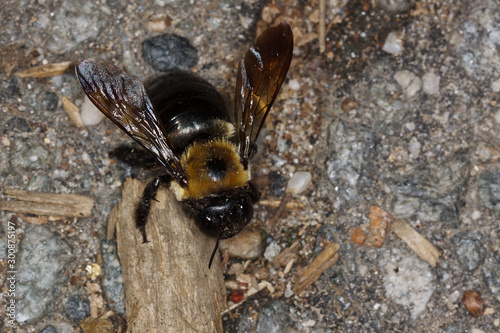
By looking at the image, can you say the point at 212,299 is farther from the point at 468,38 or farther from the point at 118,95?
the point at 468,38

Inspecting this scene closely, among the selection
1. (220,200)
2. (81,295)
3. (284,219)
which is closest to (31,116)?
(81,295)

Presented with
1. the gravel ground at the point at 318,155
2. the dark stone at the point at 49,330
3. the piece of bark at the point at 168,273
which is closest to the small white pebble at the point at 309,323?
the gravel ground at the point at 318,155

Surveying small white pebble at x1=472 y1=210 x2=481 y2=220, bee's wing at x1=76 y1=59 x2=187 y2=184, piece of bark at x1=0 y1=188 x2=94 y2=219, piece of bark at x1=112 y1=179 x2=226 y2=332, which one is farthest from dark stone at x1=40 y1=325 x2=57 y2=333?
small white pebble at x1=472 y1=210 x2=481 y2=220

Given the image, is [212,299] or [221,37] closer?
[212,299]

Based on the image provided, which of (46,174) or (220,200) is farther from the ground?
(220,200)

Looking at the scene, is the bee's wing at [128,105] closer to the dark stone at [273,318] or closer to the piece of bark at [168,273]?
the piece of bark at [168,273]

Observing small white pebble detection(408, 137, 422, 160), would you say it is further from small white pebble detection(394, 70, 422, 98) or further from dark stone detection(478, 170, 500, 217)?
dark stone detection(478, 170, 500, 217)

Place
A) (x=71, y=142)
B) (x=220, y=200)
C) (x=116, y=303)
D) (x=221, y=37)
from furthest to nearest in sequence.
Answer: (x=221, y=37) < (x=71, y=142) < (x=116, y=303) < (x=220, y=200)
